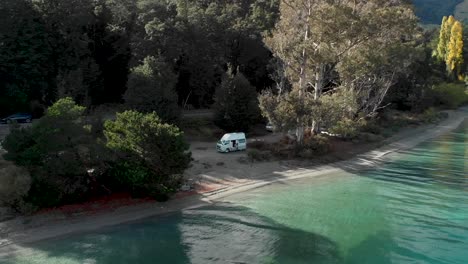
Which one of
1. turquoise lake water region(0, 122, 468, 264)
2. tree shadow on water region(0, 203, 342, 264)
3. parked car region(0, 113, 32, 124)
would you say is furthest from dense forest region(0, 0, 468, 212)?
turquoise lake water region(0, 122, 468, 264)

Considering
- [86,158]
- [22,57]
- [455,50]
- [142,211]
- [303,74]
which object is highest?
[455,50]

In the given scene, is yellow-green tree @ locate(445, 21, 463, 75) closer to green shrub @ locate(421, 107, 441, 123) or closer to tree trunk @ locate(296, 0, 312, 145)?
green shrub @ locate(421, 107, 441, 123)

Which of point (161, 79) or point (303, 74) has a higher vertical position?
point (303, 74)

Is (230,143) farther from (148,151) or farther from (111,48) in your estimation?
(111,48)

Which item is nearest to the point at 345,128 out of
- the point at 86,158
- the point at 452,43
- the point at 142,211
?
the point at 142,211

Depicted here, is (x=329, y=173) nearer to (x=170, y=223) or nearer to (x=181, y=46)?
(x=170, y=223)

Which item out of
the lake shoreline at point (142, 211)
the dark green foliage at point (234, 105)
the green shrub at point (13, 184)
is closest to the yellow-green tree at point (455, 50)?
the lake shoreline at point (142, 211)
